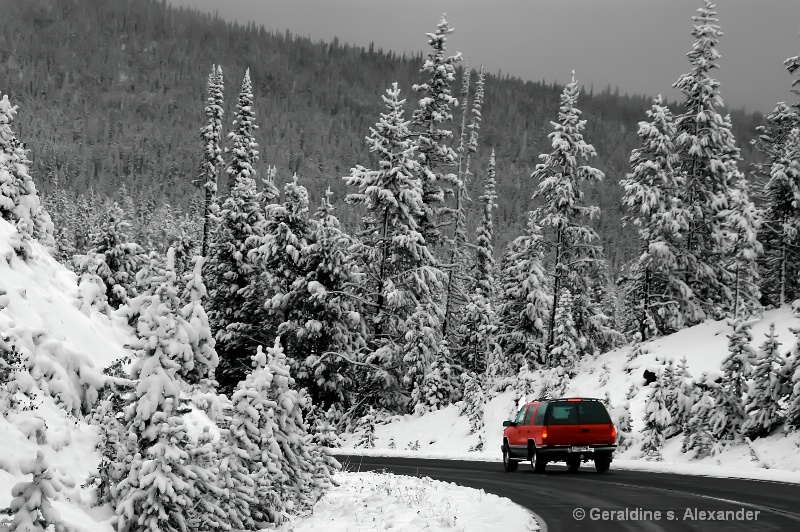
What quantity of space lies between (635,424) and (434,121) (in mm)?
20405

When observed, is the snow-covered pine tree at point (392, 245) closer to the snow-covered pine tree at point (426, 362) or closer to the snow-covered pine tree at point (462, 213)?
the snow-covered pine tree at point (426, 362)

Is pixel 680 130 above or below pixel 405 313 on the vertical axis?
above

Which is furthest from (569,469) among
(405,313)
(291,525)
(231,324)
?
(231,324)

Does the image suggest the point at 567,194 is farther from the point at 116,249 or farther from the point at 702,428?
the point at 116,249

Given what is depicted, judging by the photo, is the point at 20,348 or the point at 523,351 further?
the point at 523,351

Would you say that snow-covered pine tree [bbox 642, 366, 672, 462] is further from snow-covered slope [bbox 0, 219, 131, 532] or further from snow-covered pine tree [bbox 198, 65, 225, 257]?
snow-covered pine tree [bbox 198, 65, 225, 257]

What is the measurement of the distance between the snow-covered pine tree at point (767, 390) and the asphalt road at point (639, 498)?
13.1ft

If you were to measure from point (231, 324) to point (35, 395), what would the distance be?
1305 inches

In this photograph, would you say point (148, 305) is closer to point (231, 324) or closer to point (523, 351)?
point (231, 324)

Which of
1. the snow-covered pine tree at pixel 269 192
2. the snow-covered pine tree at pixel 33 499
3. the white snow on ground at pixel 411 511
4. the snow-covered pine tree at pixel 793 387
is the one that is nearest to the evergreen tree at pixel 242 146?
the snow-covered pine tree at pixel 269 192

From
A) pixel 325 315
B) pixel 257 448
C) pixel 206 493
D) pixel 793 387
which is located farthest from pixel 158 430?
pixel 325 315

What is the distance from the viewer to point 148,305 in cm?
1080

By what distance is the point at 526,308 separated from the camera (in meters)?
52.9

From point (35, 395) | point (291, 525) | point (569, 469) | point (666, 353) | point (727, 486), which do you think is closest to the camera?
point (35, 395)
